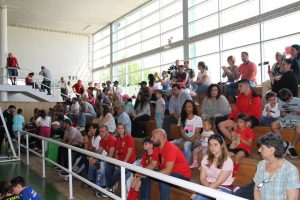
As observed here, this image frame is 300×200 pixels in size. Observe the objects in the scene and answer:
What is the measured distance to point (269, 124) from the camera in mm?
5910

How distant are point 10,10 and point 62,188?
1802 centimetres

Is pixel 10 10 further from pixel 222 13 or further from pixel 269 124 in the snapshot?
pixel 269 124

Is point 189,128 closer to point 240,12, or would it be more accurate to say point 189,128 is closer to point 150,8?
point 240,12

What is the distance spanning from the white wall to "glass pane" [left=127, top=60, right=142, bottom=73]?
6.69 m

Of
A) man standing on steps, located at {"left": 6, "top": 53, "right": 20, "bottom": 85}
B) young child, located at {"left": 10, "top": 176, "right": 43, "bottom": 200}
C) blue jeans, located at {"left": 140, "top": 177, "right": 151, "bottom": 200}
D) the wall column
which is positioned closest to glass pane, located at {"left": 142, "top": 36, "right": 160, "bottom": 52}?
man standing on steps, located at {"left": 6, "top": 53, "right": 20, "bottom": 85}

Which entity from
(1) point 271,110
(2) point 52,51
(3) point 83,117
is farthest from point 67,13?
(1) point 271,110

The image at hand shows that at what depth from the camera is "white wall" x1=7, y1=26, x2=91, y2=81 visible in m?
25.5

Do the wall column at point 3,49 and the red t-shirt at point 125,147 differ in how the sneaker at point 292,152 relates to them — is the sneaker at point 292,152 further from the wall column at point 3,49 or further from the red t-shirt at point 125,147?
the wall column at point 3,49

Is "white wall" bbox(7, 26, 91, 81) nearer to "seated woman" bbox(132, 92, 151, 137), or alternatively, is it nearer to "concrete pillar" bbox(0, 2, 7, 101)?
"concrete pillar" bbox(0, 2, 7, 101)

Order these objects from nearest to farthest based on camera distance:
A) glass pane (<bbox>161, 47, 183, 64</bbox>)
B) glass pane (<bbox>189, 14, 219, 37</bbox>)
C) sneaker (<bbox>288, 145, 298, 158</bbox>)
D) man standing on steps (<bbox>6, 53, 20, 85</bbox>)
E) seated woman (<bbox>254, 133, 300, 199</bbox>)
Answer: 1. seated woman (<bbox>254, 133, 300, 199</bbox>)
2. sneaker (<bbox>288, 145, 298, 158</bbox>)
3. glass pane (<bbox>189, 14, 219, 37</bbox>)
4. glass pane (<bbox>161, 47, 183, 64</bbox>)
5. man standing on steps (<bbox>6, 53, 20, 85</bbox>)

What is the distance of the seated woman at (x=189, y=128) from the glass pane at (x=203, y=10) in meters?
10.1

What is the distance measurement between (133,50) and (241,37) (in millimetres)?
10033

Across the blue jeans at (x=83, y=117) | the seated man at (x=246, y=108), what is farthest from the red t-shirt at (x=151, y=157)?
the blue jeans at (x=83, y=117)

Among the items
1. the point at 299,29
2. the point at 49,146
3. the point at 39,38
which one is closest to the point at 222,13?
the point at 299,29
